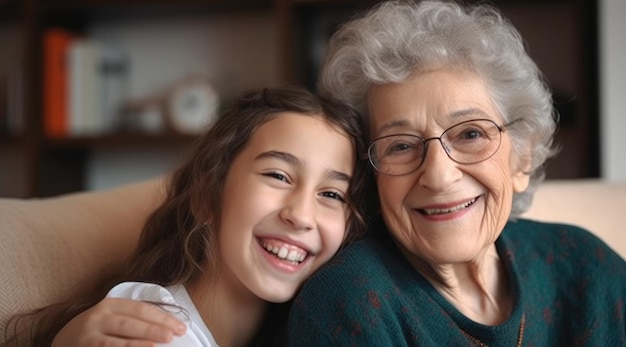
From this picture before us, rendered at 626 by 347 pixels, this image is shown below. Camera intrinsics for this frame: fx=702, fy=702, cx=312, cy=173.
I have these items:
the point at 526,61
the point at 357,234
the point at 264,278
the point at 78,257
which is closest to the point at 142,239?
the point at 78,257

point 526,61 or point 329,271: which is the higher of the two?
point 526,61

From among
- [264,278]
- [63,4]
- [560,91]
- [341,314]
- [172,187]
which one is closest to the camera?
[341,314]

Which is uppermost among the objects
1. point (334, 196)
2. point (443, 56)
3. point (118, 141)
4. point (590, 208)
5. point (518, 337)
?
point (443, 56)

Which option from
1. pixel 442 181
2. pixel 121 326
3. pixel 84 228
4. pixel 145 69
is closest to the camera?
pixel 121 326

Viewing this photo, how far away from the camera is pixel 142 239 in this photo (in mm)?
1469

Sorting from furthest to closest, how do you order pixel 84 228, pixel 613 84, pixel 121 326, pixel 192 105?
pixel 192 105 < pixel 613 84 < pixel 84 228 < pixel 121 326

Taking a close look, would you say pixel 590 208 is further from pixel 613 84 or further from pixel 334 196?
pixel 613 84

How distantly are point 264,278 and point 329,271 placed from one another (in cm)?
15

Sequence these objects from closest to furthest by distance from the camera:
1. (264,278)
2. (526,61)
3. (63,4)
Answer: (264,278)
(526,61)
(63,4)

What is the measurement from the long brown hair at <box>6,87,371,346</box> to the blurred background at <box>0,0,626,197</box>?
161cm

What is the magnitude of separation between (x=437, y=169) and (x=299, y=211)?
10.0 inches

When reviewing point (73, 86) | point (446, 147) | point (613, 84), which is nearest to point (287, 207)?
point (446, 147)

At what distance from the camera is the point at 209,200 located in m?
1.38

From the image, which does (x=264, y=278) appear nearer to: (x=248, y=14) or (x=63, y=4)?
(x=248, y=14)
